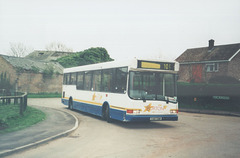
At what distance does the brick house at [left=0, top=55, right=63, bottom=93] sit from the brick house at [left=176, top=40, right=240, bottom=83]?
2274cm

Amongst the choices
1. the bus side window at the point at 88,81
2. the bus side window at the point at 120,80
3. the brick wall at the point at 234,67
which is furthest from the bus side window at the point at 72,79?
the brick wall at the point at 234,67

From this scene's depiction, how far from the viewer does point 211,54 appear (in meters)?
41.0

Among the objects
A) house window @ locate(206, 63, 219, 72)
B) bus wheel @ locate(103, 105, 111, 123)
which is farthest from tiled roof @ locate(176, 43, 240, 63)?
bus wheel @ locate(103, 105, 111, 123)

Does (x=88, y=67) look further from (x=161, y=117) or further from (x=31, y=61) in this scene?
(x=31, y=61)

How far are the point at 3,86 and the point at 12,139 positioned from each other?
3356cm

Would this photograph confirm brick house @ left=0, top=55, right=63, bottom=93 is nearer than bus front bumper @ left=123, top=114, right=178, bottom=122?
No

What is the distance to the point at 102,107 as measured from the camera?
1306 cm

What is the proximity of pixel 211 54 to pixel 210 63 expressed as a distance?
194 centimetres

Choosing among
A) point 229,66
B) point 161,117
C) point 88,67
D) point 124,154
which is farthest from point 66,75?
point 229,66

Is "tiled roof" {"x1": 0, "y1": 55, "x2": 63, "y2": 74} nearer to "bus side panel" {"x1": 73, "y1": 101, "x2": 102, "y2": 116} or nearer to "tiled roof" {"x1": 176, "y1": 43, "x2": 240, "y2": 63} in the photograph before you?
"tiled roof" {"x1": 176, "y1": 43, "x2": 240, "y2": 63}

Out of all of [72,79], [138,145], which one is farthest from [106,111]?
[72,79]

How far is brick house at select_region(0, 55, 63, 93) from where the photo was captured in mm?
40250

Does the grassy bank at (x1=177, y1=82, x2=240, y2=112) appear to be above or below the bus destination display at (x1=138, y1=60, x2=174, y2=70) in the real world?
below

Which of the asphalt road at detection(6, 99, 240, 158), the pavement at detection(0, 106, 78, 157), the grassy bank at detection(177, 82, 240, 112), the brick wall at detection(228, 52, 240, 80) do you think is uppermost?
the brick wall at detection(228, 52, 240, 80)
